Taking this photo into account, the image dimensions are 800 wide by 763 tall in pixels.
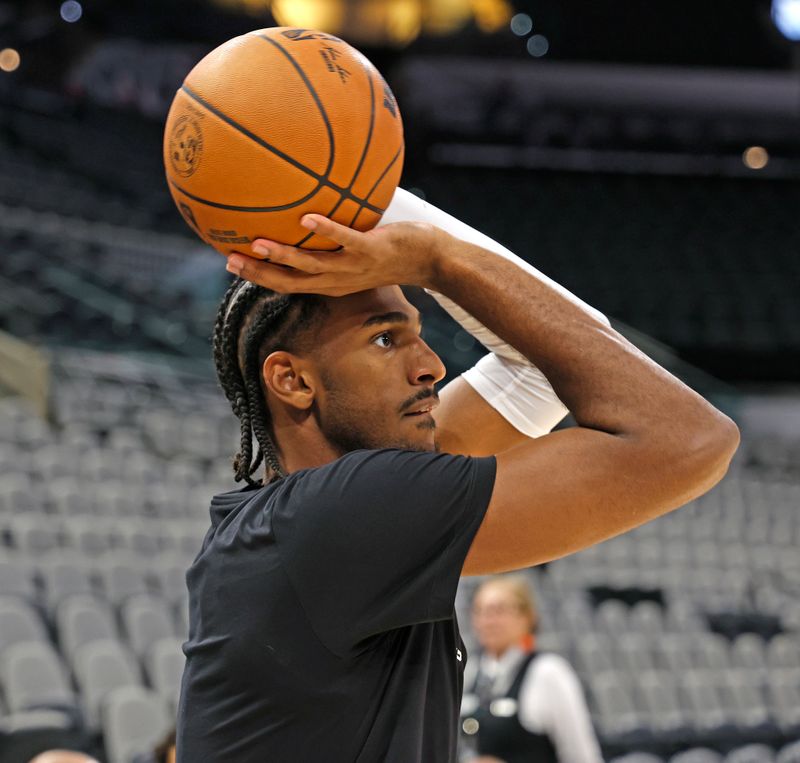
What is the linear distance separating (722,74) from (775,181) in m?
1.82

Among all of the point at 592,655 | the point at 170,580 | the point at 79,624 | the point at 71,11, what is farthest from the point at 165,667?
the point at 71,11

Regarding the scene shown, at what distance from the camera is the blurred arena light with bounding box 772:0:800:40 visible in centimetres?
1590

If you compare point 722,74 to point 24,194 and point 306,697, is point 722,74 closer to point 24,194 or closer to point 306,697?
point 24,194

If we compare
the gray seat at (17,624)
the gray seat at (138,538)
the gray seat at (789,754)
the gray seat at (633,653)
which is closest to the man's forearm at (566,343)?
the gray seat at (17,624)

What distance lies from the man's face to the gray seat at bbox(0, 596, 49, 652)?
297 cm

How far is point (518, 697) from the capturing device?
3.35 meters

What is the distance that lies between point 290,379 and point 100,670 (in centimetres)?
295

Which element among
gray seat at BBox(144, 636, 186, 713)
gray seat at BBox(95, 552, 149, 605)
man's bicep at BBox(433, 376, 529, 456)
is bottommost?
gray seat at BBox(95, 552, 149, 605)

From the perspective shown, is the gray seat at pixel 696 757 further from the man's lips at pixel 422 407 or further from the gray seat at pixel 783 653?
the man's lips at pixel 422 407

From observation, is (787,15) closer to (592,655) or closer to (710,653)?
(710,653)

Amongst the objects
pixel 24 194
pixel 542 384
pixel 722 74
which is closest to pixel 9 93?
pixel 24 194

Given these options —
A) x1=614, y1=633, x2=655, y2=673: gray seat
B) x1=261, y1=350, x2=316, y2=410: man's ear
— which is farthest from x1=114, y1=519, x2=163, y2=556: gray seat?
x1=261, y1=350, x2=316, y2=410: man's ear

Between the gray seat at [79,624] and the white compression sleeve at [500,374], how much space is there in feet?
9.63

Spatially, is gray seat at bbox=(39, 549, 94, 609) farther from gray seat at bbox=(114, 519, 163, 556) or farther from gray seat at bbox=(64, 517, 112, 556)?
gray seat at bbox=(114, 519, 163, 556)
